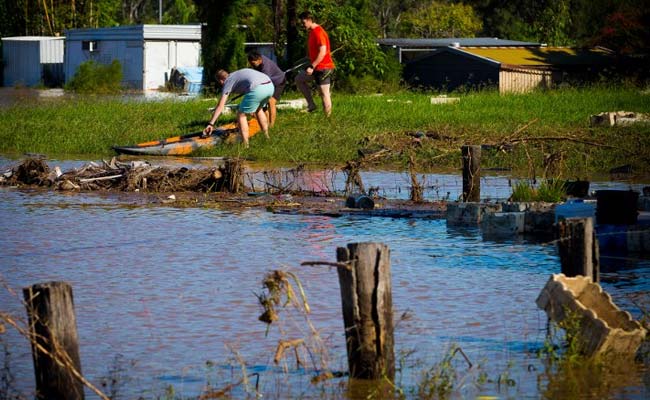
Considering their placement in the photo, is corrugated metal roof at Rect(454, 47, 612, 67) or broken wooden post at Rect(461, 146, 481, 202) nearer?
broken wooden post at Rect(461, 146, 481, 202)

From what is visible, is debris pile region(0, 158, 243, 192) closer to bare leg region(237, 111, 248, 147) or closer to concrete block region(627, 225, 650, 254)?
bare leg region(237, 111, 248, 147)

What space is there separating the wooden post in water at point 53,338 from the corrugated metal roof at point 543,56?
33.1m

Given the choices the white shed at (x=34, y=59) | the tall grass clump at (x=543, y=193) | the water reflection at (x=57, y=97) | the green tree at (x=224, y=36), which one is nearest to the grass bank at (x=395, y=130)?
the tall grass clump at (x=543, y=193)

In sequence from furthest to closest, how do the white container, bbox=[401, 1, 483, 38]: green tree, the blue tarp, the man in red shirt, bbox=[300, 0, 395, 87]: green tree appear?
bbox=[401, 1, 483, 38]: green tree
the blue tarp
bbox=[300, 0, 395, 87]: green tree
the man in red shirt
the white container

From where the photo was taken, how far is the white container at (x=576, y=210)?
12691 millimetres

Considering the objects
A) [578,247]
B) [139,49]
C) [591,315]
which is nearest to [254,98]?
[578,247]

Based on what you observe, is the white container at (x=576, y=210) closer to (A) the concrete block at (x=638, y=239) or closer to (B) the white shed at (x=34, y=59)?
(A) the concrete block at (x=638, y=239)

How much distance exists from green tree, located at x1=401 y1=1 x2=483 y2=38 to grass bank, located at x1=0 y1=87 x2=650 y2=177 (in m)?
36.5

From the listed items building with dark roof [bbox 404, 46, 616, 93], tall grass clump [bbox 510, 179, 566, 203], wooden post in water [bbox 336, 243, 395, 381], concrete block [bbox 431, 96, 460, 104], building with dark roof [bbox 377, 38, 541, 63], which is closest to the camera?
wooden post in water [bbox 336, 243, 395, 381]

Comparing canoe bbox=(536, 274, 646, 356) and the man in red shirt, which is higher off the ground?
the man in red shirt

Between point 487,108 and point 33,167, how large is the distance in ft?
35.5

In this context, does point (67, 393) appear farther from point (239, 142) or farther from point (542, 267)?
point (239, 142)

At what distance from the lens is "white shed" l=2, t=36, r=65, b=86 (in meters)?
55.4

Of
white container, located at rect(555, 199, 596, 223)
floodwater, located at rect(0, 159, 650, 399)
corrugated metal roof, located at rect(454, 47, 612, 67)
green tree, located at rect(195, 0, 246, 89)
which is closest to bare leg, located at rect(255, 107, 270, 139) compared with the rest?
floodwater, located at rect(0, 159, 650, 399)
